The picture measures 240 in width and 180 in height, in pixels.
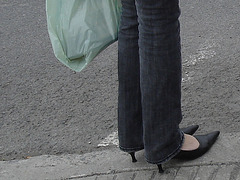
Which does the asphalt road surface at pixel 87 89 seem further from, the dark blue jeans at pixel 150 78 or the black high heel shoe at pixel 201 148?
the dark blue jeans at pixel 150 78

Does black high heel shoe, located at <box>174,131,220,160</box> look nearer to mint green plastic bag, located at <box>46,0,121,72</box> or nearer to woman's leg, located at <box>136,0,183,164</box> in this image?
woman's leg, located at <box>136,0,183,164</box>

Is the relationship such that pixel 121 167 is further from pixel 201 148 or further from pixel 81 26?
pixel 81 26

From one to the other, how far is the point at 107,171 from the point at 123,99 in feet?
1.30

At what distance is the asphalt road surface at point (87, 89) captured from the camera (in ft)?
10.2

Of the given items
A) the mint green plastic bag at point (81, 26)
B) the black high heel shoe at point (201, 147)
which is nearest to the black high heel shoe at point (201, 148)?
the black high heel shoe at point (201, 147)

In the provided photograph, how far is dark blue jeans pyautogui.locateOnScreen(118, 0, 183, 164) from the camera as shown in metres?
2.24

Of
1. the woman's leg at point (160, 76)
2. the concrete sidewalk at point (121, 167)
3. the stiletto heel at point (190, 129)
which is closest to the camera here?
the woman's leg at point (160, 76)

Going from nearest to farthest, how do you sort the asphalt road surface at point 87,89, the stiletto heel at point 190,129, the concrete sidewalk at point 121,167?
1. the concrete sidewalk at point 121,167
2. the stiletto heel at point 190,129
3. the asphalt road surface at point 87,89

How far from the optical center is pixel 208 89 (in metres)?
3.46

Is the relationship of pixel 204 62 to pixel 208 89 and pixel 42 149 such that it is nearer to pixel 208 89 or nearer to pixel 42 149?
pixel 208 89

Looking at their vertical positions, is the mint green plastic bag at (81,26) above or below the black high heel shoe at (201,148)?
above

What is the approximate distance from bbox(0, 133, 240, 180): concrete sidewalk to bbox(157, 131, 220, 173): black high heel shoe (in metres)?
0.02

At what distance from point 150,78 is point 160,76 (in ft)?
0.15

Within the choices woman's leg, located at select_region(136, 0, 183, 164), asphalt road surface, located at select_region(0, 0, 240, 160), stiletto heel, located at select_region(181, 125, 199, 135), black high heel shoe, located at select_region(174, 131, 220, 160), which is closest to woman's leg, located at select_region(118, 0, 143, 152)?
woman's leg, located at select_region(136, 0, 183, 164)
